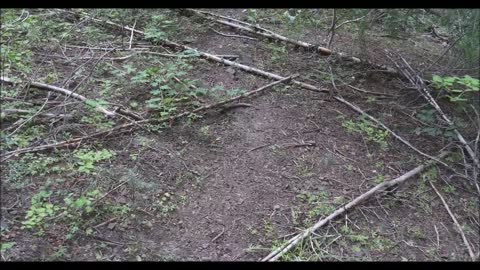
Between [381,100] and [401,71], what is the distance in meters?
0.47

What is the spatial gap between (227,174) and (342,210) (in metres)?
0.98

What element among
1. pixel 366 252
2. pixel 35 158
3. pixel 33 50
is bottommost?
pixel 366 252

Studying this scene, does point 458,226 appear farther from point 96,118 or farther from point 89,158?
point 96,118

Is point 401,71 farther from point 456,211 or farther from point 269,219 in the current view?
point 269,219

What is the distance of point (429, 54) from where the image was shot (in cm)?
556

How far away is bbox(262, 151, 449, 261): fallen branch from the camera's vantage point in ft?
10.1

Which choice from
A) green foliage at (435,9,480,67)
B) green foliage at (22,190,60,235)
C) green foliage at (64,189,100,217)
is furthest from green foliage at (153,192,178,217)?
green foliage at (435,9,480,67)

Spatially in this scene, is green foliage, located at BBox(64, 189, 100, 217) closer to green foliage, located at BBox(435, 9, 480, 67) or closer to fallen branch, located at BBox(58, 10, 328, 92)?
fallen branch, located at BBox(58, 10, 328, 92)

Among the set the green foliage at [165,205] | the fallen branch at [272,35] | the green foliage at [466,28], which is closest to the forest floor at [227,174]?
the green foliage at [165,205]

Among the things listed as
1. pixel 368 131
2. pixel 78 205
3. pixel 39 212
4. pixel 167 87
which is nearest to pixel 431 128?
pixel 368 131

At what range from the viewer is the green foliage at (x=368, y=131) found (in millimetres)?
4266

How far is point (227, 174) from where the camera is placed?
3.75 metres

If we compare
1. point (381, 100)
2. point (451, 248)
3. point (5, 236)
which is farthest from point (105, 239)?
point (381, 100)

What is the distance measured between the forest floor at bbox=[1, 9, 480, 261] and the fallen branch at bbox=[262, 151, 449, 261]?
5 cm
